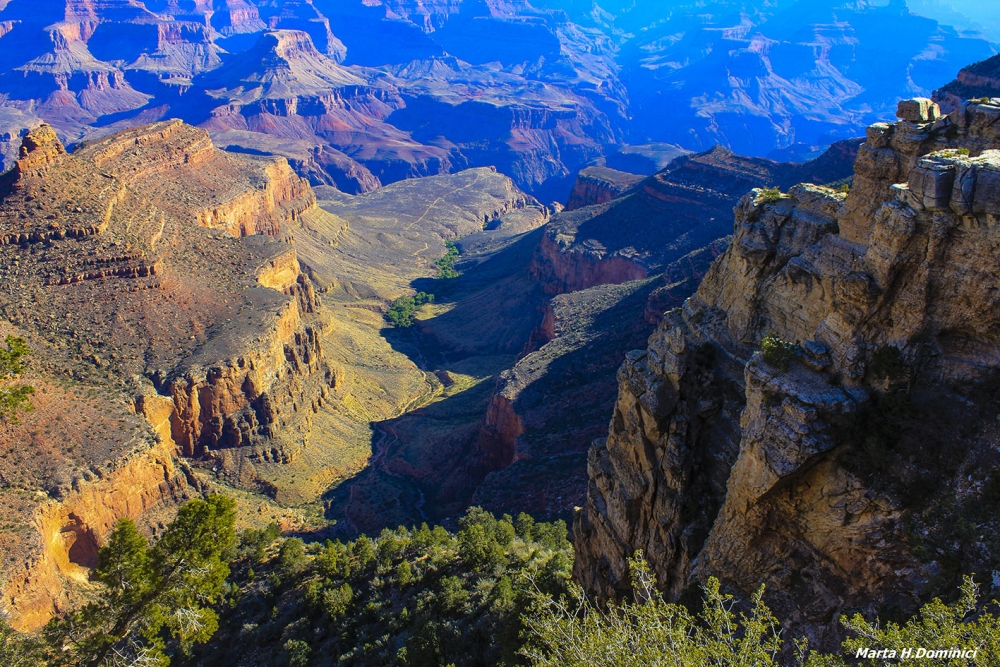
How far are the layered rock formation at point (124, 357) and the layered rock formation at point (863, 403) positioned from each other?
37.6 m

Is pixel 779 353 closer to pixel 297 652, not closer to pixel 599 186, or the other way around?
pixel 297 652

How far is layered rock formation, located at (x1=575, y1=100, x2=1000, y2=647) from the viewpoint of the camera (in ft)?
62.0

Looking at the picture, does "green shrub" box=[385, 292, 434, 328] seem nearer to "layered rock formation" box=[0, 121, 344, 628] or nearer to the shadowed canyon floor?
the shadowed canyon floor

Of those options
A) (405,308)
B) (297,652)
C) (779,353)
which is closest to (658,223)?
(405,308)

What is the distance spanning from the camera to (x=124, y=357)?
5856 cm

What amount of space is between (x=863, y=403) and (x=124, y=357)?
55.4 metres

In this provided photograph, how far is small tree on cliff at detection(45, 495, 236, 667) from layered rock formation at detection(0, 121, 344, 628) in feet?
50.4

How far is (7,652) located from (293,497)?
37577 mm

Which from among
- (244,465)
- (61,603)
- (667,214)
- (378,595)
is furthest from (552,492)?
(667,214)

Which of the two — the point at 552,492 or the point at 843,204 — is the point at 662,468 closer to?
the point at 843,204

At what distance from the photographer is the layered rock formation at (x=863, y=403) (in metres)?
18.9

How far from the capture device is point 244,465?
62.9 metres

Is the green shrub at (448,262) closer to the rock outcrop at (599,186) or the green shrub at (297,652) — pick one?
the rock outcrop at (599,186)

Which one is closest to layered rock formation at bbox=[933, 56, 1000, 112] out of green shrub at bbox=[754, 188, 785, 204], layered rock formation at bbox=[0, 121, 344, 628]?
green shrub at bbox=[754, 188, 785, 204]
